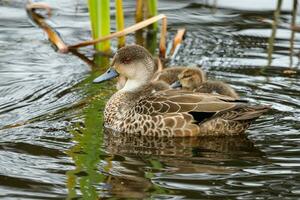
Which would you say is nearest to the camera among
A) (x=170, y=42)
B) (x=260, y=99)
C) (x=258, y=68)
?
(x=260, y=99)

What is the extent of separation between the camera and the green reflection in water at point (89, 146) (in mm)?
6308

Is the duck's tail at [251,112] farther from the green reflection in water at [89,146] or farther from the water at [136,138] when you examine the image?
the green reflection in water at [89,146]

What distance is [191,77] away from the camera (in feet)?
27.7

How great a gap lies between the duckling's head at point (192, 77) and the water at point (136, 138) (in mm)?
601

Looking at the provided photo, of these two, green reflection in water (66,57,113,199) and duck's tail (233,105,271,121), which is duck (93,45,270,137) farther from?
green reflection in water (66,57,113,199)

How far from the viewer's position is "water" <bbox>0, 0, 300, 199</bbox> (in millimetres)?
6348

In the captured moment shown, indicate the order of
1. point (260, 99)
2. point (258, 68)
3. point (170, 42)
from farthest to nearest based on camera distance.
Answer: point (170, 42)
point (258, 68)
point (260, 99)

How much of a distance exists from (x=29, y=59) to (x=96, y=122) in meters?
2.20

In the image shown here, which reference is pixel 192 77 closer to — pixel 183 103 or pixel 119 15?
pixel 183 103

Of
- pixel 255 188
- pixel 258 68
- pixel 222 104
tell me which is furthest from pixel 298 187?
pixel 258 68

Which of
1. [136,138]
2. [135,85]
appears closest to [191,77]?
[135,85]

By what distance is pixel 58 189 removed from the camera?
6223 mm

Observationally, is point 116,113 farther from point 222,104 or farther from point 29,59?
point 29,59

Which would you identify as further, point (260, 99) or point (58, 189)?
point (260, 99)
